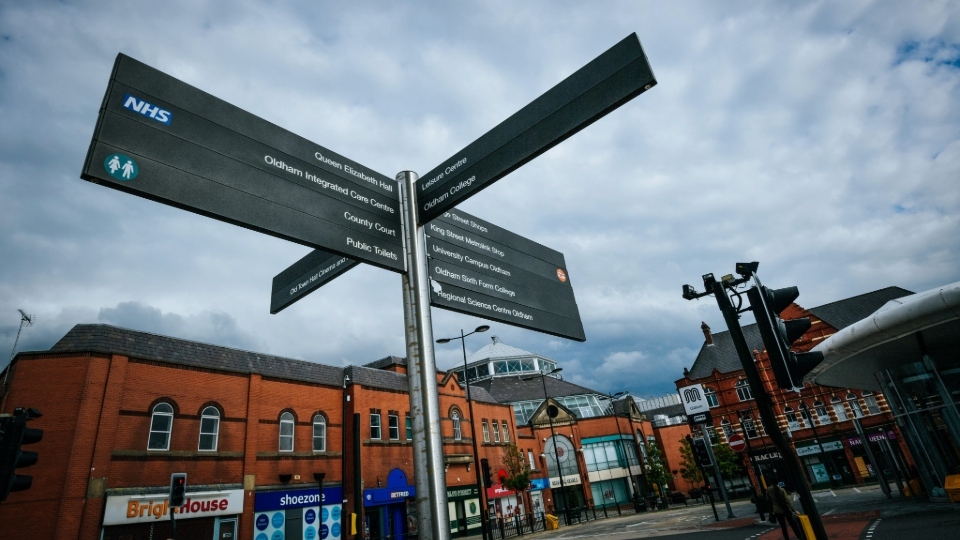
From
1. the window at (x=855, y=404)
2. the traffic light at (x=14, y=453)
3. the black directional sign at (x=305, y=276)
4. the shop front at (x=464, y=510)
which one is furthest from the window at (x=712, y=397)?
the traffic light at (x=14, y=453)

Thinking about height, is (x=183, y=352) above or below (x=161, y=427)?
above

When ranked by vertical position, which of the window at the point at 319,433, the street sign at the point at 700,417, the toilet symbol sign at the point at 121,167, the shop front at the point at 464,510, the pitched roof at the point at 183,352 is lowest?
the shop front at the point at 464,510

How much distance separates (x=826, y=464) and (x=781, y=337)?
158 feet

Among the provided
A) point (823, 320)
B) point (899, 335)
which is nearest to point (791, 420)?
point (823, 320)

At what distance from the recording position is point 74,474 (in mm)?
16469

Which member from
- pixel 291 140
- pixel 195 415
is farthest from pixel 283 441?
pixel 291 140

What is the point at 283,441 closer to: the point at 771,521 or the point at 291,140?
the point at 771,521

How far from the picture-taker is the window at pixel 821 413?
41.8 meters

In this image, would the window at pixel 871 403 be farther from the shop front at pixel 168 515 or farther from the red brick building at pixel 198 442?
the shop front at pixel 168 515

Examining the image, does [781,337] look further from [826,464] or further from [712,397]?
[712,397]

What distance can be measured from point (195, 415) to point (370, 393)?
30.2ft

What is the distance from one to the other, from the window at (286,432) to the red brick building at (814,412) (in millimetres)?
33793

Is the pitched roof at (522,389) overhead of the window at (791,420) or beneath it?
overhead

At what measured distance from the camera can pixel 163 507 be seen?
18094 mm
